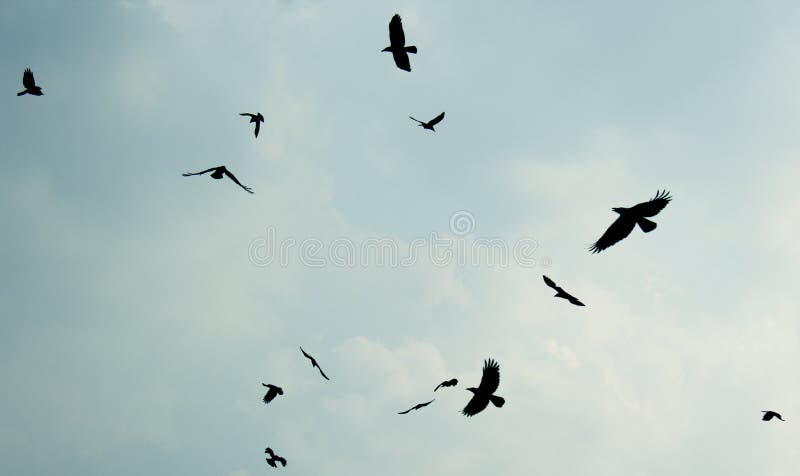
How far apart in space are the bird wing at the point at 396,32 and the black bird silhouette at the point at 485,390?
28.3 ft

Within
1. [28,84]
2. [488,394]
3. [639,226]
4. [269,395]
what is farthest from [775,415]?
[28,84]

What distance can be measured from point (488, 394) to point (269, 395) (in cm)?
757

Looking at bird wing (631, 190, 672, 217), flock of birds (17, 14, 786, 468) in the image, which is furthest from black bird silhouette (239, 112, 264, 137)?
bird wing (631, 190, 672, 217)

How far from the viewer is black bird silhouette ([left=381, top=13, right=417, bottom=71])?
51.6 feet

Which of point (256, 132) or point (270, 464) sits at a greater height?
point (256, 132)

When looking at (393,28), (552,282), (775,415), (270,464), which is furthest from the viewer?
(270,464)

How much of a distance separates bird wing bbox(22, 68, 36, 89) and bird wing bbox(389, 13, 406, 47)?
51.3 ft

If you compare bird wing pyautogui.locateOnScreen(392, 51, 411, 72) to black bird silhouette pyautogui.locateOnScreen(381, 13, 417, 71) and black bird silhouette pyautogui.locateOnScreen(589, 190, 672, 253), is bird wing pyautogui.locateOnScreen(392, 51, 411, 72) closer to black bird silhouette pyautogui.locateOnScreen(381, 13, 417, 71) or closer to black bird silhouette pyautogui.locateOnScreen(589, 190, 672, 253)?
black bird silhouette pyautogui.locateOnScreen(381, 13, 417, 71)

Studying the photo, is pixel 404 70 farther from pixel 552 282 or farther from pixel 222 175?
pixel 552 282

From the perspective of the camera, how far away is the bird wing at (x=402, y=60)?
16000 mm

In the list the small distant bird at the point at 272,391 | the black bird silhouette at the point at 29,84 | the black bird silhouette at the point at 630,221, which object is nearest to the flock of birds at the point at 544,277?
the black bird silhouette at the point at 630,221

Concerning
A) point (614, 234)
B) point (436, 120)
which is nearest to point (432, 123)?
point (436, 120)

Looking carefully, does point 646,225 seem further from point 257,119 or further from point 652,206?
point 257,119

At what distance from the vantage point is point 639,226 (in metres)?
14.4
